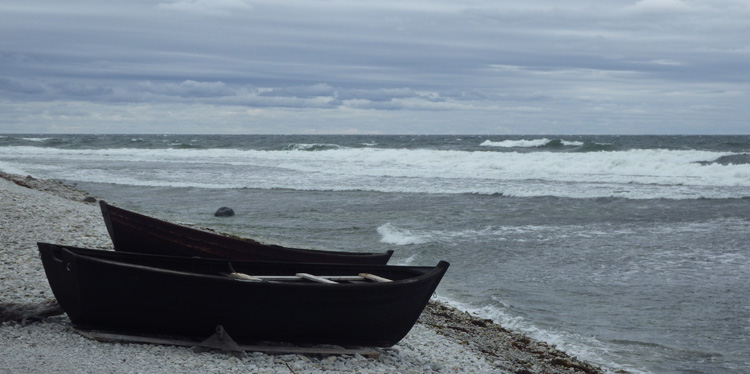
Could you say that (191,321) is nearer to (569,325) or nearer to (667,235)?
(569,325)

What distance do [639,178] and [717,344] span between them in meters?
24.2

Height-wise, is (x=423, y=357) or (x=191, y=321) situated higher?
(x=191, y=321)

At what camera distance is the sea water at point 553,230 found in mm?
8867

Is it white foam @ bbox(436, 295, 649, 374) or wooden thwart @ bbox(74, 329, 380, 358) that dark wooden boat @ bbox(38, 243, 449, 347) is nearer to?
wooden thwart @ bbox(74, 329, 380, 358)

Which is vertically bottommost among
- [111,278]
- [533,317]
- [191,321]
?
[533,317]

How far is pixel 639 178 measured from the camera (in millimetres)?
31062

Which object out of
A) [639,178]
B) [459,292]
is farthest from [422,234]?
[639,178]

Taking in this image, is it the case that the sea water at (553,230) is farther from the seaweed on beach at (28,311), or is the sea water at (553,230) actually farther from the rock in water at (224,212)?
the seaweed on beach at (28,311)

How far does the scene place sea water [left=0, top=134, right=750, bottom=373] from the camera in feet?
29.1

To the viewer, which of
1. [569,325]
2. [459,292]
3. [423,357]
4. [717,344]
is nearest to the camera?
[423,357]

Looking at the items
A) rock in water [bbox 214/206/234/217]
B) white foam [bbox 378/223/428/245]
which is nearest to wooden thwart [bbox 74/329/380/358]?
white foam [bbox 378/223/428/245]

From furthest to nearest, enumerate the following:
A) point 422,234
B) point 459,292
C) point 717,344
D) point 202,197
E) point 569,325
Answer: point 202,197 → point 422,234 → point 459,292 → point 569,325 → point 717,344

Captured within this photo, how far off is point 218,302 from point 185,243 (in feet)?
8.16

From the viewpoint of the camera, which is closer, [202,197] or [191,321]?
[191,321]
